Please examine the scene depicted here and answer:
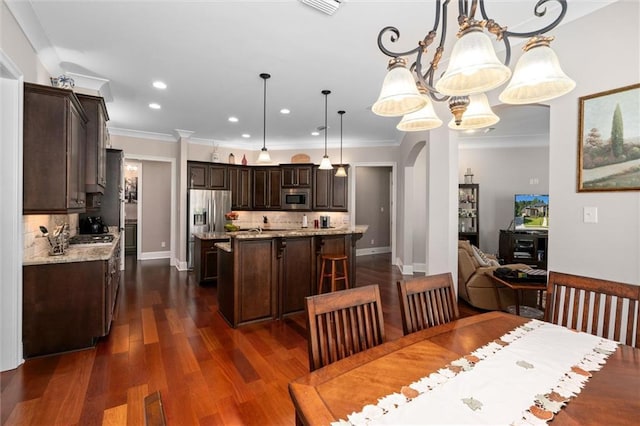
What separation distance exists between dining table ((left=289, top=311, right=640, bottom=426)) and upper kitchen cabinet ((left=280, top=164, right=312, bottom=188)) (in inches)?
218

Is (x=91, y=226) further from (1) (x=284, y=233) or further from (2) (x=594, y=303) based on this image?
(2) (x=594, y=303)

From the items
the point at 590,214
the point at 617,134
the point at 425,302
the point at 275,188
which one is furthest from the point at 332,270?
the point at 275,188

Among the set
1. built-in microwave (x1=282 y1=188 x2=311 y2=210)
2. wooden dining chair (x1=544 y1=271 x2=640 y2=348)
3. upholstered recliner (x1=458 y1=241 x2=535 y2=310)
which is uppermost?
built-in microwave (x1=282 y1=188 x2=311 y2=210)

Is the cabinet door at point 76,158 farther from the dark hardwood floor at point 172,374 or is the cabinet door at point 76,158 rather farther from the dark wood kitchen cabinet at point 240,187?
the dark wood kitchen cabinet at point 240,187

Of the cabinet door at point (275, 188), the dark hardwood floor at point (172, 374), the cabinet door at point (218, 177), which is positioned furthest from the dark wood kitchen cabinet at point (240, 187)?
the dark hardwood floor at point (172, 374)

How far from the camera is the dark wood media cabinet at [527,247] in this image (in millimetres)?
5918

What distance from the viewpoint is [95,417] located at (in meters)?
1.83

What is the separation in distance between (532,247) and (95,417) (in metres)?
7.07

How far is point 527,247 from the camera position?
A: 19.6 feet

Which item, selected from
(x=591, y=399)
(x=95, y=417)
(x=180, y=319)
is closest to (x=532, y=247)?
(x=591, y=399)

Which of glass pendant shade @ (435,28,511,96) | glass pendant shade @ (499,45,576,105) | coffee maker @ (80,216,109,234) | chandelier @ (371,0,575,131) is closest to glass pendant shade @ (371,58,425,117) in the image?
chandelier @ (371,0,575,131)

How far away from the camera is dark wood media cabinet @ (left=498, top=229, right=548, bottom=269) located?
233 inches

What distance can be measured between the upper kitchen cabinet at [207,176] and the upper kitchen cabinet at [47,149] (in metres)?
3.56

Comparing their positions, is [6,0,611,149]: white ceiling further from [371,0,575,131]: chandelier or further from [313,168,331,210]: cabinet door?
[313,168,331,210]: cabinet door
